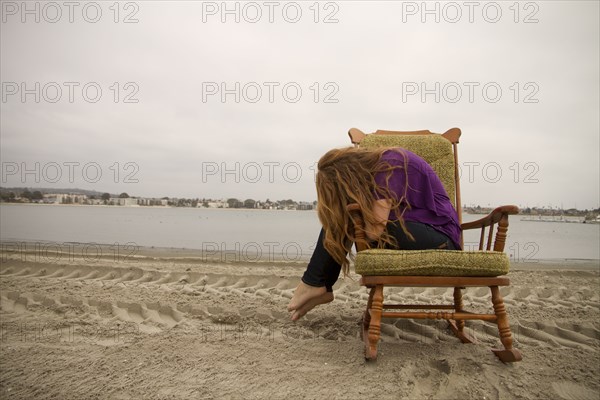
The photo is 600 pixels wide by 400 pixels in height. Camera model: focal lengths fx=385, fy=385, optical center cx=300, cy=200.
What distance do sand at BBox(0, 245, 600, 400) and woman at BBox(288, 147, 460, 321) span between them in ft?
2.00

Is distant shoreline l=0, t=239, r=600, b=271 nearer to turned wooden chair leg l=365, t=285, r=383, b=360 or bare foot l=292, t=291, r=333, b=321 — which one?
bare foot l=292, t=291, r=333, b=321

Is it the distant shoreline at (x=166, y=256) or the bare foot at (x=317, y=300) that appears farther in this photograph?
the distant shoreline at (x=166, y=256)

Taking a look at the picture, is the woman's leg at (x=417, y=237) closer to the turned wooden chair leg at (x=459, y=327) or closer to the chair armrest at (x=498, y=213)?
the chair armrest at (x=498, y=213)

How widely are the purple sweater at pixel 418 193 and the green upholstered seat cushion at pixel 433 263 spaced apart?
315mm

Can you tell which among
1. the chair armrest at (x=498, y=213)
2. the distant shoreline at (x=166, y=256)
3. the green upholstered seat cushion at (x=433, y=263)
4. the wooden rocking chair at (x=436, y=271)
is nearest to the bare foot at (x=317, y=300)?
the wooden rocking chair at (x=436, y=271)

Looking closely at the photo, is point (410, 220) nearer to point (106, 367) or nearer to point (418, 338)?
point (418, 338)

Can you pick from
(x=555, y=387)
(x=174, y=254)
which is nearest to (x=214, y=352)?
(x=555, y=387)

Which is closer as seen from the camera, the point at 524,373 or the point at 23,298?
the point at 524,373

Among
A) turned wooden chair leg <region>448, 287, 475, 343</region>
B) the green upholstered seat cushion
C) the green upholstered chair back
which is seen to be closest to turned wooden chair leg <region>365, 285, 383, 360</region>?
the green upholstered seat cushion

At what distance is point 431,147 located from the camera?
3.53 meters

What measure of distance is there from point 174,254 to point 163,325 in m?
4.28

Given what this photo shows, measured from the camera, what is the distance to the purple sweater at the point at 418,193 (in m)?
2.47

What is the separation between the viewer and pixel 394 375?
2.19 meters

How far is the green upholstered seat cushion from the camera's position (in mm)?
2199
